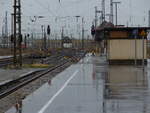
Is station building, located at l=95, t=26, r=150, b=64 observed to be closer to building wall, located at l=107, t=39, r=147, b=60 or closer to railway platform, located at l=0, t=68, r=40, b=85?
building wall, located at l=107, t=39, r=147, b=60

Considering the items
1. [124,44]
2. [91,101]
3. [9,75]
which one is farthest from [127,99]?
[124,44]

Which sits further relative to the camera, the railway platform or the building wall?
the building wall

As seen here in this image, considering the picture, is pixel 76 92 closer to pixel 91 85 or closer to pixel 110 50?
pixel 91 85

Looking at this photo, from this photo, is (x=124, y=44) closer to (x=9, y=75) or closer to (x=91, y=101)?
(x=9, y=75)

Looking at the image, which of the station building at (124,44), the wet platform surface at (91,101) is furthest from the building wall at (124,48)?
the wet platform surface at (91,101)

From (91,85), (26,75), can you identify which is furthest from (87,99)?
(26,75)

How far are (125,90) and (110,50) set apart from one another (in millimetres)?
22285

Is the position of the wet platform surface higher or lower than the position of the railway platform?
higher

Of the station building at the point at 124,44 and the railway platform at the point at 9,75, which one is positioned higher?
the station building at the point at 124,44

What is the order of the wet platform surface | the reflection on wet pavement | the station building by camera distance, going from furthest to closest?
the station building
the wet platform surface
the reflection on wet pavement

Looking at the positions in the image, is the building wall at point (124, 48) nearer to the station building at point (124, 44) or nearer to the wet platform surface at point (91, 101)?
the station building at point (124, 44)

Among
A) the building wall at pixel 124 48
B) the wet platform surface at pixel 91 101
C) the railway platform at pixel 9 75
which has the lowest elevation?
the railway platform at pixel 9 75

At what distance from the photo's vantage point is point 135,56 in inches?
1549

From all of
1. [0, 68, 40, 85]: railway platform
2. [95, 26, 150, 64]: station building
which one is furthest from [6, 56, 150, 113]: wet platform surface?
[95, 26, 150, 64]: station building
